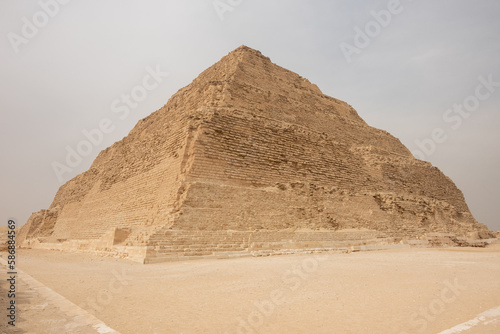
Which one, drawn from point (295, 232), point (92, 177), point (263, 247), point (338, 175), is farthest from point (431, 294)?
A: point (92, 177)

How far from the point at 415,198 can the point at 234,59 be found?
48.3ft

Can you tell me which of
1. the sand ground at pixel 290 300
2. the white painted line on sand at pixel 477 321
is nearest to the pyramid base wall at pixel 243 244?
the sand ground at pixel 290 300

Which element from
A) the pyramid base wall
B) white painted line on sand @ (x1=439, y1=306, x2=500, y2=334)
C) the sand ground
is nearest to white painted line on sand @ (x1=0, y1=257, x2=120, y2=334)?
the sand ground

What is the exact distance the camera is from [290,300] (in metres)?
4.25

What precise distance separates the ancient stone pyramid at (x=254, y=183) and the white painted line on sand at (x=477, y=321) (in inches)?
315

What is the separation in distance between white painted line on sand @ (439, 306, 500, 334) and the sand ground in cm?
6

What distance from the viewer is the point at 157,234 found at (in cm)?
1016

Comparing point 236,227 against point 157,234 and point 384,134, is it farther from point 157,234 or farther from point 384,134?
point 384,134

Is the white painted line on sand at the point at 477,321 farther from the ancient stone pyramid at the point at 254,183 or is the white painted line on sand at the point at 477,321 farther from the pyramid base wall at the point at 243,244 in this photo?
the ancient stone pyramid at the point at 254,183

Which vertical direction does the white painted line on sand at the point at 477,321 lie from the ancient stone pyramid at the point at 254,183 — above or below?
below

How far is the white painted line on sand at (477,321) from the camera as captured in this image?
9.93 ft

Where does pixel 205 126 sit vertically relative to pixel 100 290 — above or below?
above

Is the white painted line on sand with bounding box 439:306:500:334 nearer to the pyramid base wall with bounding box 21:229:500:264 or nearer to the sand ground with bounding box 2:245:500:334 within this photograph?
the sand ground with bounding box 2:245:500:334

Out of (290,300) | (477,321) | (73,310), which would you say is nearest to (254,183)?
(290,300)
